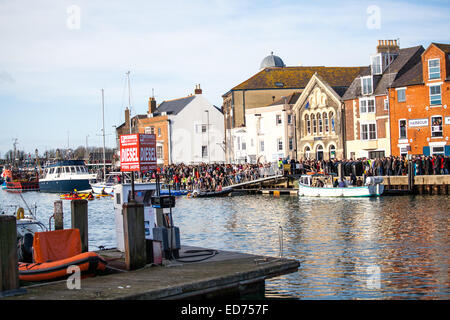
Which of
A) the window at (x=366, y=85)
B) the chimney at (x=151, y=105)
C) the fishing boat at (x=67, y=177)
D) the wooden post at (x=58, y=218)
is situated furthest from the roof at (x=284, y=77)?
the wooden post at (x=58, y=218)

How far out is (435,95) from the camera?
57.8 m

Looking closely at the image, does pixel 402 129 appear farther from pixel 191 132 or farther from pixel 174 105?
pixel 174 105

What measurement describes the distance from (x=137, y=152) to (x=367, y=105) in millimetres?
52676

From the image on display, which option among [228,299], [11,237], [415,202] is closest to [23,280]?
[11,237]

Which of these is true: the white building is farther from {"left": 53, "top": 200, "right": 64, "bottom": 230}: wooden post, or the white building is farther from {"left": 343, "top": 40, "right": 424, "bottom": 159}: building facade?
{"left": 53, "top": 200, "right": 64, "bottom": 230}: wooden post

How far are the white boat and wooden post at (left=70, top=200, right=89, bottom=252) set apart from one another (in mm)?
37479

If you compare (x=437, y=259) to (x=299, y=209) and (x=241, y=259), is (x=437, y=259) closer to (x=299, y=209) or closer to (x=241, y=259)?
(x=241, y=259)

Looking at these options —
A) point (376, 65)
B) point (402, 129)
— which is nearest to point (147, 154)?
point (402, 129)

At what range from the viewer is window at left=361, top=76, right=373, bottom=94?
216 ft

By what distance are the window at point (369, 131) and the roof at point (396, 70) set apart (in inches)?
141

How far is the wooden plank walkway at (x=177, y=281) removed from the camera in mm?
12109

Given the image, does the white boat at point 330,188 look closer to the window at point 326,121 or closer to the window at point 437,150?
the window at point 437,150

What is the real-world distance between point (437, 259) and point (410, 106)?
4019 cm
